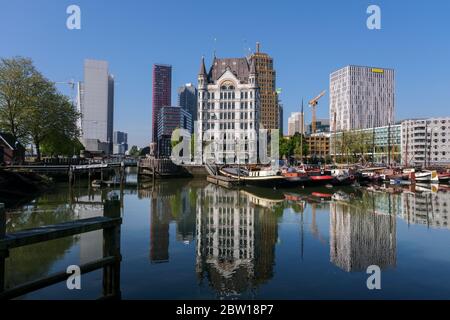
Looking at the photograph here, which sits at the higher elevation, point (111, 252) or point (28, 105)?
point (28, 105)

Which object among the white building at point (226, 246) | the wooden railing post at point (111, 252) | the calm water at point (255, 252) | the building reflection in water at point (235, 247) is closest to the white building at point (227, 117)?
the white building at point (226, 246)

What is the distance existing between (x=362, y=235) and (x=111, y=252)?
18684 mm

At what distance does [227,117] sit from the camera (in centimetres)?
11762

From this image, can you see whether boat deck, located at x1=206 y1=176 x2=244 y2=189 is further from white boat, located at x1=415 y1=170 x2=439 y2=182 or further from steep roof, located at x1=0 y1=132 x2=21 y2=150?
white boat, located at x1=415 y1=170 x2=439 y2=182

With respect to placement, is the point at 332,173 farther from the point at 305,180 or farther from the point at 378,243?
the point at 378,243

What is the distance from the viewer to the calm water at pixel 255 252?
580 inches

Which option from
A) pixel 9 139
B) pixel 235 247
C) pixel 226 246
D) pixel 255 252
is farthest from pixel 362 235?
pixel 9 139

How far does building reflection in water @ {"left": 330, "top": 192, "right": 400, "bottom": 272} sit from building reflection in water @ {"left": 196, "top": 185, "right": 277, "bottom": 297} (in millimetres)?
4166

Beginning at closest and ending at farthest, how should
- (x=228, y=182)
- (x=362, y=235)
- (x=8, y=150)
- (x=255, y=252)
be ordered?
1. (x=255, y=252)
2. (x=362, y=235)
3. (x=8, y=150)
4. (x=228, y=182)

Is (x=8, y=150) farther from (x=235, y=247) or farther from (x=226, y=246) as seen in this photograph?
(x=235, y=247)

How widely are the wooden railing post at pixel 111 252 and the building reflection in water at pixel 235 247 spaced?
13.7 feet

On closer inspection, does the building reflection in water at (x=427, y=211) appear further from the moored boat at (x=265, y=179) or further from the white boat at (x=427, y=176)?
the white boat at (x=427, y=176)

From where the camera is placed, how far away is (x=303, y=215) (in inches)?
1321

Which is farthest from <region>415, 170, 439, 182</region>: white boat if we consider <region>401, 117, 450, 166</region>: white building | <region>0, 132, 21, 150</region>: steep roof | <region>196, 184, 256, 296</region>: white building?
<region>401, 117, 450, 166</region>: white building
